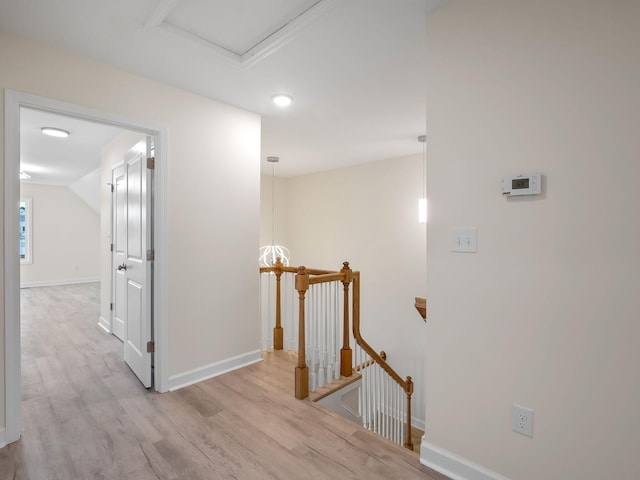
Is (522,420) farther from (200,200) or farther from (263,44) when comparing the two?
(200,200)

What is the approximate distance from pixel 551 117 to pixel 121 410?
306 cm

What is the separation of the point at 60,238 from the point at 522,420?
9.93m

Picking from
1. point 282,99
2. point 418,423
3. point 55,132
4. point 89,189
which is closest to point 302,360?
point 282,99

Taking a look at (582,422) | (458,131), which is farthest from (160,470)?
(458,131)

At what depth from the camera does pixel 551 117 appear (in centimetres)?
143

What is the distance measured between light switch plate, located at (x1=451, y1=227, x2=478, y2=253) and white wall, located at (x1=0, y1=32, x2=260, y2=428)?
6.45 feet

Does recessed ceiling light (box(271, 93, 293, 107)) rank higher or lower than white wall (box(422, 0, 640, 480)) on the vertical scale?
higher

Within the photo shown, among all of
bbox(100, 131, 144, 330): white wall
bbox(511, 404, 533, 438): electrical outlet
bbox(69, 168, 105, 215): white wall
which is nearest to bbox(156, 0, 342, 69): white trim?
bbox(511, 404, 533, 438): electrical outlet

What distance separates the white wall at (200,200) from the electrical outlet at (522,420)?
2241 millimetres

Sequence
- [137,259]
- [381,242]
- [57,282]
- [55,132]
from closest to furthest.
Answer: [137,259]
[55,132]
[381,242]
[57,282]

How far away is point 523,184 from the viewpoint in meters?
1.49

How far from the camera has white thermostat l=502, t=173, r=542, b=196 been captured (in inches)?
57.2

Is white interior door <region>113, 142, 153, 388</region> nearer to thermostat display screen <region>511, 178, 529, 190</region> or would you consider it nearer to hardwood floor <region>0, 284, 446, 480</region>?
hardwood floor <region>0, 284, 446, 480</region>

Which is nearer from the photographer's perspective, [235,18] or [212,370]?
[235,18]
